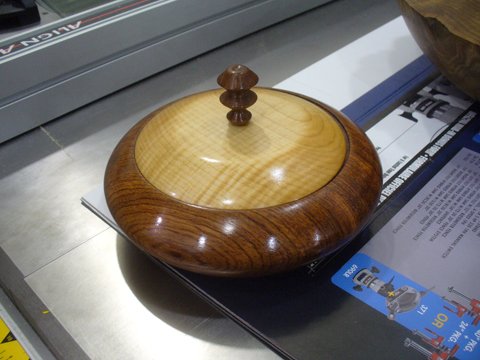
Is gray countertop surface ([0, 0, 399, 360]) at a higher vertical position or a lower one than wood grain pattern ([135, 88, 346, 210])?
lower

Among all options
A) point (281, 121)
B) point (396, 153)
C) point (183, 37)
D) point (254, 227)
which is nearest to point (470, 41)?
point (396, 153)

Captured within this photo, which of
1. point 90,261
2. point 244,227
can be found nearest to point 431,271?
point 244,227

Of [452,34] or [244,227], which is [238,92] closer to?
[244,227]

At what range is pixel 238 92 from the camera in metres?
0.42

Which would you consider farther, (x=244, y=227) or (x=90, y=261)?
(x=90, y=261)

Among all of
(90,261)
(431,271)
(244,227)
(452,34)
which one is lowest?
(90,261)

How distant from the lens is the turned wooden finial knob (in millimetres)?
411

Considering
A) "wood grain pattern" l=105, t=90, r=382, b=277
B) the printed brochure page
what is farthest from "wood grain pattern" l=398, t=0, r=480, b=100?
"wood grain pattern" l=105, t=90, r=382, b=277

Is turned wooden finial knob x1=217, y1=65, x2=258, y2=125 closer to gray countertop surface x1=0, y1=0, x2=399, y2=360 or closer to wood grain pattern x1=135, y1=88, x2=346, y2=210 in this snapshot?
wood grain pattern x1=135, y1=88, x2=346, y2=210

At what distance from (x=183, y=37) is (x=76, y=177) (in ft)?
1.38

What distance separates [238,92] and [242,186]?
10 centimetres

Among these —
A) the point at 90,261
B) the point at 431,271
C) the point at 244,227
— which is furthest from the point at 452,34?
the point at 90,261

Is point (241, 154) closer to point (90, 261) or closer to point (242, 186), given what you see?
point (242, 186)

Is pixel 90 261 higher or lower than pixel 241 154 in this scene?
lower
